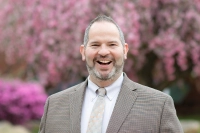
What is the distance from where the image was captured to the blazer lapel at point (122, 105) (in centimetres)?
290

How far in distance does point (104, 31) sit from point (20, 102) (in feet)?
23.2

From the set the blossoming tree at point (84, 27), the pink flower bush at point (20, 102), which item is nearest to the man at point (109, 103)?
the blossoming tree at point (84, 27)

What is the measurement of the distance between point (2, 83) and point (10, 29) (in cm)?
108

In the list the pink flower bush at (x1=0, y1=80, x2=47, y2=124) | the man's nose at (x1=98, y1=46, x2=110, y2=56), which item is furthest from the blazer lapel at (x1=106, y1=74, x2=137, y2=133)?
the pink flower bush at (x1=0, y1=80, x2=47, y2=124)

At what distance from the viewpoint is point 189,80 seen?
1388 centimetres

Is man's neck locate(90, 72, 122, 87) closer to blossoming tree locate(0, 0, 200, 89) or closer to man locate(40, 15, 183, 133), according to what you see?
man locate(40, 15, 183, 133)

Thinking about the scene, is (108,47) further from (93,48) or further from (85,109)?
(85,109)

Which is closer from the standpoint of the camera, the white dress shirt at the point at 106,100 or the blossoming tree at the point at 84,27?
the white dress shirt at the point at 106,100

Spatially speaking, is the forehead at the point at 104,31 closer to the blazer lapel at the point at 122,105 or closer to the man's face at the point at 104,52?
the man's face at the point at 104,52

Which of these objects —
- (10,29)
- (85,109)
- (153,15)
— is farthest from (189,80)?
(85,109)

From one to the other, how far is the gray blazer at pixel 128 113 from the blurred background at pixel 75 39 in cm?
562

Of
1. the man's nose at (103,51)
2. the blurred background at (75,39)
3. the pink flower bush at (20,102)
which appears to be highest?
the man's nose at (103,51)

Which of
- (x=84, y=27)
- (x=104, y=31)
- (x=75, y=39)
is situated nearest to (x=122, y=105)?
(x=104, y=31)

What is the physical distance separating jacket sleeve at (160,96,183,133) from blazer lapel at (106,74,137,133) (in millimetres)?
194
